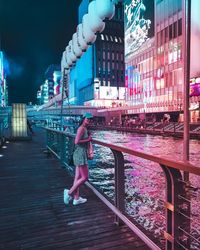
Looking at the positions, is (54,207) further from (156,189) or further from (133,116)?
(133,116)

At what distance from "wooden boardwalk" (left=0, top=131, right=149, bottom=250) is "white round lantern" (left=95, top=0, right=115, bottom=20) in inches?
142

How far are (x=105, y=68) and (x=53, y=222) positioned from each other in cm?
11514

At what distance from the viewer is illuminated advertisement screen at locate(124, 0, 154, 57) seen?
2600 inches

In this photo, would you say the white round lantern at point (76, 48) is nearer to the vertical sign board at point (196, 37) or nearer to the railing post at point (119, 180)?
the railing post at point (119, 180)

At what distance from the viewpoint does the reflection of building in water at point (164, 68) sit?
49656 millimetres

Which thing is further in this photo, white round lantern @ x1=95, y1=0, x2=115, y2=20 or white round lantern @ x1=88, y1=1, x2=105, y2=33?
white round lantern @ x1=88, y1=1, x2=105, y2=33

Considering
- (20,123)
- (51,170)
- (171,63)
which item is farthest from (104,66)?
(51,170)

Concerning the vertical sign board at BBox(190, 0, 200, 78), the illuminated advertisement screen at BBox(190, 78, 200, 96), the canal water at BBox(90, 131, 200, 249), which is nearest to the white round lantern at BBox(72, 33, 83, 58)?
the canal water at BBox(90, 131, 200, 249)

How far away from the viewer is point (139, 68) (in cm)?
7106

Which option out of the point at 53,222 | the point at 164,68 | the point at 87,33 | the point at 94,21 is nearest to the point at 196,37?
the point at 164,68

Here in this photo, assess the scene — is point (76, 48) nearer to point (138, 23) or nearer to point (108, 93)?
point (138, 23)

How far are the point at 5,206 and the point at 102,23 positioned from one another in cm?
415

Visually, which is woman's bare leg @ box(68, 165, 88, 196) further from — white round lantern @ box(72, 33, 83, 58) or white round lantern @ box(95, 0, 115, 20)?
white round lantern @ box(72, 33, 83, 58)

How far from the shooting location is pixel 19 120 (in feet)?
73.9
